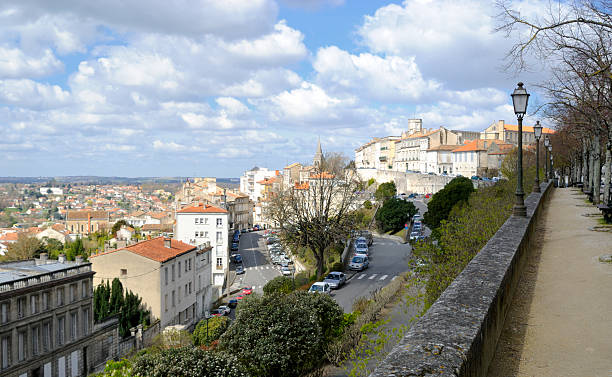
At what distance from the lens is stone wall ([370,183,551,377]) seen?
2840 mm

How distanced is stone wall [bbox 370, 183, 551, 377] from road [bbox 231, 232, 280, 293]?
153ft

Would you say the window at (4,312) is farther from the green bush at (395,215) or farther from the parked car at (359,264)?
the green bush at (395,215)

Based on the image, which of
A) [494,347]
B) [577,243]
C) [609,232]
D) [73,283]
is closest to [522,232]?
[577,243]

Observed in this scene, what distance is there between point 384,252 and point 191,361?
37.2m

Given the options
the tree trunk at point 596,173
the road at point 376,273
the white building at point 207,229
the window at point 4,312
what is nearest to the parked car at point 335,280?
the road at point 376,273

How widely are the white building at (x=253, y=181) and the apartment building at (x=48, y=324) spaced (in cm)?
11287

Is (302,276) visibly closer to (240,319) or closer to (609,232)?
(240,319)

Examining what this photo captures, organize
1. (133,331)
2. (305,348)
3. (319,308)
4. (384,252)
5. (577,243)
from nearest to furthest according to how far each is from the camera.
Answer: (577,243), (305,348), (319,308), (133,331), (384,252)

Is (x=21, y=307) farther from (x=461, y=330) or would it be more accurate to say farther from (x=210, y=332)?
(x=461, y=330)

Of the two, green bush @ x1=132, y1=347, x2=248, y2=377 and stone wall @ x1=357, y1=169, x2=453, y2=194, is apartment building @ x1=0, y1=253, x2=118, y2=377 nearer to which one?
green bush @ x1=132, y1=347, x2=248, y2=377

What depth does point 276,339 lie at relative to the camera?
1544 cm

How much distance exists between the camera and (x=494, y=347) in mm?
4301

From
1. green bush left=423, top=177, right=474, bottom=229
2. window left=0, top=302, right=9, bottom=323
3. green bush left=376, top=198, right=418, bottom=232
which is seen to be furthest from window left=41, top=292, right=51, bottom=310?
green bush left=376, top=198, right=418, bottom=232

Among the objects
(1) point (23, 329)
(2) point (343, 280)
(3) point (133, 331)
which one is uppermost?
(2) point (343, 280)
